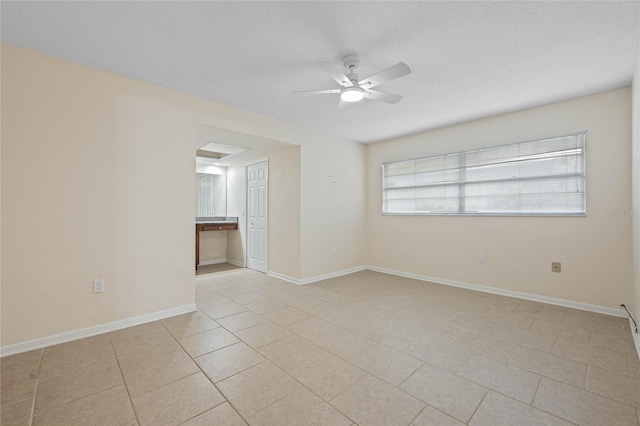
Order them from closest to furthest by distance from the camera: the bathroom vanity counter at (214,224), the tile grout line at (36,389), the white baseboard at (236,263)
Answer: the tile grout line at (36,389), the bathroom vanity counter at (214,224), the white baseboard at (236,263)

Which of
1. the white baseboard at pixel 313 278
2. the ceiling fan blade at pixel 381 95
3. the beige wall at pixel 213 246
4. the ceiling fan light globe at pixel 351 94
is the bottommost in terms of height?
the white baseboard at pixel 313 278

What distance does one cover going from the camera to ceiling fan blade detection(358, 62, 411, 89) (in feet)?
6.65

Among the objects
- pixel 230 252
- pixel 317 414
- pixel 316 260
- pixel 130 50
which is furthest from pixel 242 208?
pixel 317 414

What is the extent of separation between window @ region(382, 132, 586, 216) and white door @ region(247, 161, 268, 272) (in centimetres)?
238

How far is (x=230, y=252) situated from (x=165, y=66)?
4.32 m

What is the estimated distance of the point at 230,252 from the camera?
621 centimetres

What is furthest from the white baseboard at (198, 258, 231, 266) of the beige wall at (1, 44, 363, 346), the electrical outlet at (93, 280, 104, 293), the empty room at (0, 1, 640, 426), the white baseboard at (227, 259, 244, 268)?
the electrical outlet at (93, 280, 104, 293)

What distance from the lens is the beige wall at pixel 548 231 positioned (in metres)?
3.02

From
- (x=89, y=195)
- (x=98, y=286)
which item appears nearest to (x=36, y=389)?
(x=98, y=286)

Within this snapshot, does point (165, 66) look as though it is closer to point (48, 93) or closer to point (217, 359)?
point (48, 93)

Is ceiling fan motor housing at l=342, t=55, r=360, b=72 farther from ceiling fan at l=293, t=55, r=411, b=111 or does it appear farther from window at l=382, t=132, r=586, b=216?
window at l=382, t=132, r=586, b=216

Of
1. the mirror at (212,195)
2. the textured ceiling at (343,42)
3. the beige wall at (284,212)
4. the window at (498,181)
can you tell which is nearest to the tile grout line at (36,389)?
the textured ceiling at (343,42)

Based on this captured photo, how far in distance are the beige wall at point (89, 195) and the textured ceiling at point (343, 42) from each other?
258 millimetres

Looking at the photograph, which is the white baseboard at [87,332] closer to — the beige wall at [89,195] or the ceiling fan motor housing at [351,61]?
the beige wall at [89,195]
